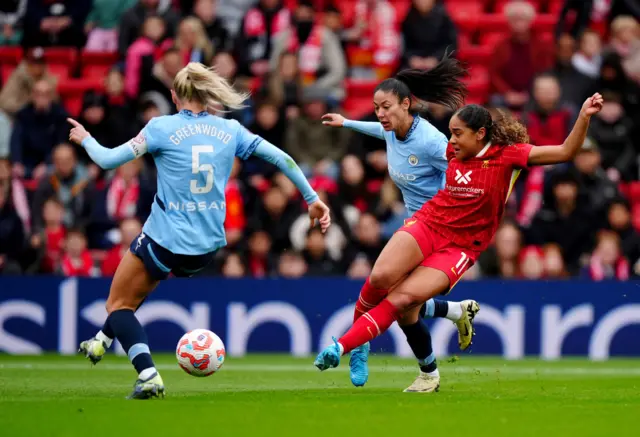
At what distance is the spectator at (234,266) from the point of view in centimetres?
1516

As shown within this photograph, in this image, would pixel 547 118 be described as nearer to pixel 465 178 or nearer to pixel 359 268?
pixel 359 268

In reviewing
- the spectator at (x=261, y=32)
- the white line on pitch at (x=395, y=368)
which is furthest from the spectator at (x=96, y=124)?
the white line on pitch at (x=395, y=368)

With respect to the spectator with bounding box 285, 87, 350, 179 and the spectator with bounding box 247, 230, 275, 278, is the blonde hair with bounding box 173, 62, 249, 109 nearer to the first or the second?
the spectator with bounding box 247, 230, 275, 278

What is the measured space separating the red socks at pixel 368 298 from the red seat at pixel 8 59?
10941 mm

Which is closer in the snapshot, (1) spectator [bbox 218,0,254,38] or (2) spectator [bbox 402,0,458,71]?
(2) spectator [bbox 402,0,458,71]

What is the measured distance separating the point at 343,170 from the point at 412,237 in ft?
22.4

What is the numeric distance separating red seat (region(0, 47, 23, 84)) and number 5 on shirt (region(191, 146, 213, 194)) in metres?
10.7

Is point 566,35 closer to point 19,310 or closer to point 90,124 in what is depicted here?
point 90,124

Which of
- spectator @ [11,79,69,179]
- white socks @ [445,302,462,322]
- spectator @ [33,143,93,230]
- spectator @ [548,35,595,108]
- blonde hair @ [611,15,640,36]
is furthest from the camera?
blonde hair @ [611,15,640,36]

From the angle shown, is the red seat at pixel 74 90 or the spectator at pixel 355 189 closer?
the spectator at pixel 355 189

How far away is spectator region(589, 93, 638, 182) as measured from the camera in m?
16.3

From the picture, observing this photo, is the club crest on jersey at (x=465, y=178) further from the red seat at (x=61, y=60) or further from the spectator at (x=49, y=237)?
the red seat at (x=61, y=60)

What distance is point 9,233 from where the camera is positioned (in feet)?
51.4

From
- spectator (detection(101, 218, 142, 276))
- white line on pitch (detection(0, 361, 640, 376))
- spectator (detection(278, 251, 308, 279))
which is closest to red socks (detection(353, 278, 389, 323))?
white line on pitch (detection(0, 361, 640, 376))
